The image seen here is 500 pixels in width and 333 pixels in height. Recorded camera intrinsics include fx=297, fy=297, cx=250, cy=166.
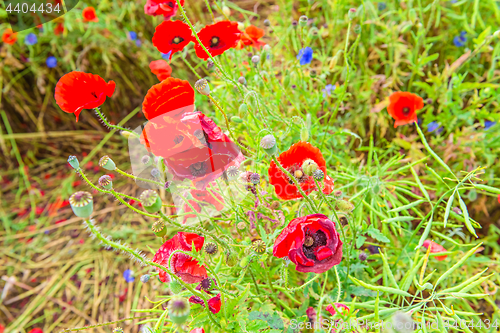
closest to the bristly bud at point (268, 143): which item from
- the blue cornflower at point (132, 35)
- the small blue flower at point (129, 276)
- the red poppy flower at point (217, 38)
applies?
the red poppy flower at point (217, 38)

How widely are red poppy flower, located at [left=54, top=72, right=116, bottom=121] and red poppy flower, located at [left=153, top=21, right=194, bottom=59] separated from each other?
0.58ft

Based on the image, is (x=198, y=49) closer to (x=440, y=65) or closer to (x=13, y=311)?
(x=440, y=65)

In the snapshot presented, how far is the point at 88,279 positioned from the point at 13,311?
39 cm

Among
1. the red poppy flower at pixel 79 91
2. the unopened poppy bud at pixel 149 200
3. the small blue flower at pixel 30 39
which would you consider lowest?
the unopened poppy bud at pixel 149 200

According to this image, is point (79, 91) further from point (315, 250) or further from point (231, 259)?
point (315, 250)

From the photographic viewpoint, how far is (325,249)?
1.74 feet

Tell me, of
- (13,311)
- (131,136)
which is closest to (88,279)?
(13,311)

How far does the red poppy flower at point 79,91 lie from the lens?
639 millimetres

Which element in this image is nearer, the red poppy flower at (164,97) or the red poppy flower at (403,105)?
the red poppy flower at (164,97)

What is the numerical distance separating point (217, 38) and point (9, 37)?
5.28ft

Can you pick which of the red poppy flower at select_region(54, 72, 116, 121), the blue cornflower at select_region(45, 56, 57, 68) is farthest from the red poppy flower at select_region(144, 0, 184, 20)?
the blue cornflower at select_region(45, 56, 57, 68)

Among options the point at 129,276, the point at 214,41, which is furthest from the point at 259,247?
the point at 129,276

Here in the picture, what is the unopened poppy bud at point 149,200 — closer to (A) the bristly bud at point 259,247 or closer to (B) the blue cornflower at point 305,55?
(A) the bristly bud at point 259,247

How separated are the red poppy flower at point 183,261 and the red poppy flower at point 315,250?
0.57 feet
